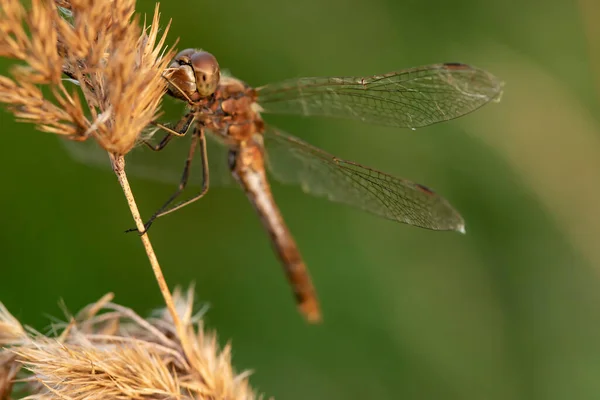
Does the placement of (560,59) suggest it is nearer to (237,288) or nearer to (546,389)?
(546,389)

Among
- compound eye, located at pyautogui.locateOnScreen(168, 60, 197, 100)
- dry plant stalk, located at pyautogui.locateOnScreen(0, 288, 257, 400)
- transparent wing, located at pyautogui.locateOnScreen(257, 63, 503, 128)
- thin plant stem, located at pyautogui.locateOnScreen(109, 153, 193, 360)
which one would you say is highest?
transparent wing, located at pyautogui.locateOnScreen(257, 63, 503, 128)

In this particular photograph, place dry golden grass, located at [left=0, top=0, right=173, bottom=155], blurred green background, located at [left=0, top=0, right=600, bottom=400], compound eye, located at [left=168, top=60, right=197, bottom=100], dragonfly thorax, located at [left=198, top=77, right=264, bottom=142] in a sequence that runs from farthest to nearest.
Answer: blurred green background, located at [left=0, top=0, right=600, bottom=400], dragonfly thorax, located at [left=198, top=77, right=264, bottom=142], compound eye, located at [left=168, top=60, right=197, bottom=100], dry golden grass, located at [left=0, top=0, right=173, bottom=155]

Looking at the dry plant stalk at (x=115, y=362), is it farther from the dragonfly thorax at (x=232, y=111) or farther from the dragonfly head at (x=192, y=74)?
the dragonfly thorax at (x=232, y=111)

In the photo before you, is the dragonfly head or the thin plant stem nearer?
the thin plant stem

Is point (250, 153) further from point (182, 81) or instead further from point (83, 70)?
point (83, 70)

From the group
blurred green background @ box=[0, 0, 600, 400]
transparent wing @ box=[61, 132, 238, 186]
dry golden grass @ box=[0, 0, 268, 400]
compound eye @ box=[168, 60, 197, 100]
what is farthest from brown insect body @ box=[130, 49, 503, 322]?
blurred green background @ box=[0, 0, 600, 400]

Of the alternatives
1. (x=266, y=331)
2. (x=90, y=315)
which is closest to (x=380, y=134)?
(x=266, y=331)

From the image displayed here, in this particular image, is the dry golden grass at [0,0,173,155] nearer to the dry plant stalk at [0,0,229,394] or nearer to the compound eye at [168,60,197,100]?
the dry plant stalk at [0,0,229,394]
